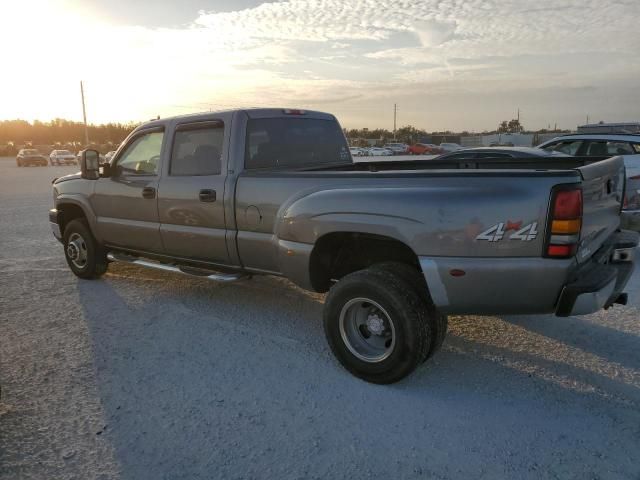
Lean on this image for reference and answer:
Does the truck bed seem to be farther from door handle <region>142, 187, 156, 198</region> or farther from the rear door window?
door handle <region>142, 187, 156, 198</region>

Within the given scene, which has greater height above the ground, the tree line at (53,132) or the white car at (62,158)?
the tree line at (53,132)

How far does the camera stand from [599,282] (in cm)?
304

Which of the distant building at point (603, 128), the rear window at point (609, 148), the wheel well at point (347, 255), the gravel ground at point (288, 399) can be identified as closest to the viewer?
the gravel ground at point (288, 399)

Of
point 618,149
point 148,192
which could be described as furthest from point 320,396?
point 618,149

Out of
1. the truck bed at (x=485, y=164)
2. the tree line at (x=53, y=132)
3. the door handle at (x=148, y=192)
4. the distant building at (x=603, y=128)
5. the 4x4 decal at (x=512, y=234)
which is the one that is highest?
the tree line at (x=53, y=132)

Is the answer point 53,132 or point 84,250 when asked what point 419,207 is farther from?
point 53,132

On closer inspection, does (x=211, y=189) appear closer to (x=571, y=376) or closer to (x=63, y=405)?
(x=63, y=405)

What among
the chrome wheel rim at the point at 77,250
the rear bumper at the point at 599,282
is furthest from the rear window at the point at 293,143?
the chrome wheel rim at the point at 77,250

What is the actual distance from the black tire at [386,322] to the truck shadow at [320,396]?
145 millimetres

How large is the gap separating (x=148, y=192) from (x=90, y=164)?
96cm

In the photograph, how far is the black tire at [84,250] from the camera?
607cm

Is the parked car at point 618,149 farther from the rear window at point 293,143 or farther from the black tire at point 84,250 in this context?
the black tire at point 84,250

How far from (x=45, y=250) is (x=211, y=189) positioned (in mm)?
4982

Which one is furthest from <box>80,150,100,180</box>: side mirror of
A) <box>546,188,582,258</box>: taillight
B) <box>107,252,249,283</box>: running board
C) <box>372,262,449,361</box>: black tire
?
<box>546,188,582,258</box>: taillight
